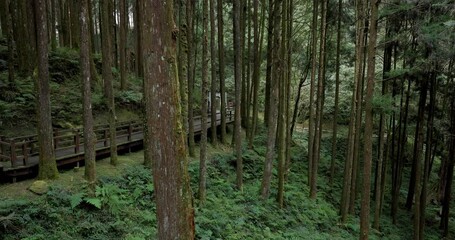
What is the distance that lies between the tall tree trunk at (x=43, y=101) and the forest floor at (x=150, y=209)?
50 centimetres

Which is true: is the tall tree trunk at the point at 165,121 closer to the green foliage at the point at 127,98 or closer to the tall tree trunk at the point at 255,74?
the tall tree trunk at the point at 255,74

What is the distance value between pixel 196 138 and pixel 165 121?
50.9 feet

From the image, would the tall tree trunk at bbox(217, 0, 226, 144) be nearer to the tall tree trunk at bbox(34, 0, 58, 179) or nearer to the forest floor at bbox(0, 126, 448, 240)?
the forest floor at bbox(0, 126, 448, 240)

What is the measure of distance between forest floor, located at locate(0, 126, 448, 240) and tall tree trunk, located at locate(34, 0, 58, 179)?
19.6 inches

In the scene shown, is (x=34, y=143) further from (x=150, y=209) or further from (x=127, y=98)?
(x=127, y=98)

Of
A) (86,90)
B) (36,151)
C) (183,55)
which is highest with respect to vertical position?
(183,55)

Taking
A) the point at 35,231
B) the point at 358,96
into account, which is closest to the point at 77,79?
the point at 35,231

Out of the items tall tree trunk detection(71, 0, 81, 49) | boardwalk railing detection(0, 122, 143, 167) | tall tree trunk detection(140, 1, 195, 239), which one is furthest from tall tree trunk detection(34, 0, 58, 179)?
tall tree trunk detection(71, 0, 81, 49)

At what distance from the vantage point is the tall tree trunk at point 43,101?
9.23 metres

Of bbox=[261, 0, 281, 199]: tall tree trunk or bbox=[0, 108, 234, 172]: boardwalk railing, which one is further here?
bbox=[261, 0, 281, 199]: tall tree trunk

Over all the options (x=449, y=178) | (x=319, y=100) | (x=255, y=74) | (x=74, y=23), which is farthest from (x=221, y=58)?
(x=449, y=178)

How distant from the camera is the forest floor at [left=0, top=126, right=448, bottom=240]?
7.88 m

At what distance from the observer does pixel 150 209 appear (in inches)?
388

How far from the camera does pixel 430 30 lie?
9312 mm
